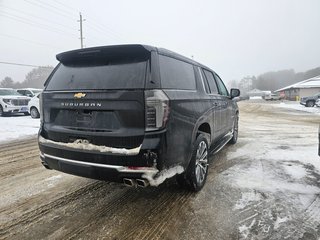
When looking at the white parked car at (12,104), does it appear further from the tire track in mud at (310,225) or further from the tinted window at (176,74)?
the tire track in mud at (310,225)

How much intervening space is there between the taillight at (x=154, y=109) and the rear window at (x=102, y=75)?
0.56ft

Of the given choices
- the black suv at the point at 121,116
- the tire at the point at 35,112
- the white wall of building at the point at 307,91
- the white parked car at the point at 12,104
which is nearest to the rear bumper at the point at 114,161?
the black suv at the point at 121,116

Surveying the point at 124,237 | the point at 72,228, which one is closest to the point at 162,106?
the point at 124,237

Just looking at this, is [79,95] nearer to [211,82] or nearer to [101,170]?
[101,170]

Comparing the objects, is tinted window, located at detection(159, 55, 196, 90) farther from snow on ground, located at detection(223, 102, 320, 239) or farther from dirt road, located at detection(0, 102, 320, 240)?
snow on ground, located at detection(223, 102, 320, 239)

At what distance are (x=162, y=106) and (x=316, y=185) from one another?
10.2 ft

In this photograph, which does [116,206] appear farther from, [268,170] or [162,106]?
[268,170]

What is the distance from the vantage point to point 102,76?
3.30 metres

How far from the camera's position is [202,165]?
14.2ft

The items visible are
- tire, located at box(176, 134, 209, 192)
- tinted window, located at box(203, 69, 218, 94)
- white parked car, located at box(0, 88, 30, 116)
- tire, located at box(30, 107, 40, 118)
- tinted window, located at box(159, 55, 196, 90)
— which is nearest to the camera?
tinted window, located at box(159, 55, 196, 90)

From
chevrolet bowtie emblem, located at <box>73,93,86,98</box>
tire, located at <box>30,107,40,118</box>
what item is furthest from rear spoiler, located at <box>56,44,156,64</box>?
tire, located at <box>30,107,40,118</box>

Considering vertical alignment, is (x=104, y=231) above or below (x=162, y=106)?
below

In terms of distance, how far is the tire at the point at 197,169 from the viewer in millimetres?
3891

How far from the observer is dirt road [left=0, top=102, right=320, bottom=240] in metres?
3.06
